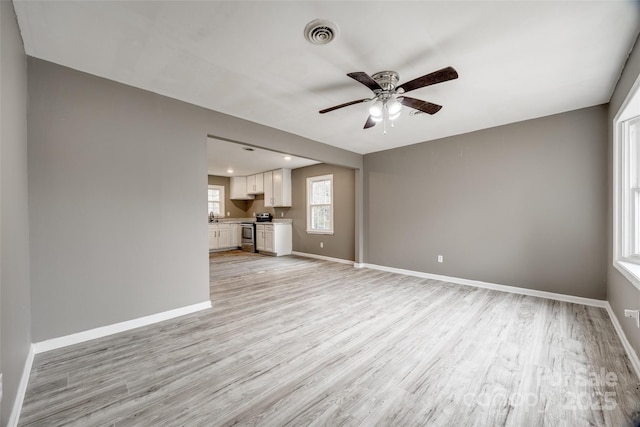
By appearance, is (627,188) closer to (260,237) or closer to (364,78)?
(364,78)

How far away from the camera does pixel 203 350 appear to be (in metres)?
2.23

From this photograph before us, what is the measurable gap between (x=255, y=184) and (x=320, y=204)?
2632 mm

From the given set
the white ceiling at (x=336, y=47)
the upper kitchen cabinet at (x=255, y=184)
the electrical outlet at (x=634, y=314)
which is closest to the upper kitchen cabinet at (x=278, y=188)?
the upper kitchen cabinet at (x=255, y=184)

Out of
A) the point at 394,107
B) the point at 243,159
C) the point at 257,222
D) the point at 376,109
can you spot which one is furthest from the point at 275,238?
the point at 394,107

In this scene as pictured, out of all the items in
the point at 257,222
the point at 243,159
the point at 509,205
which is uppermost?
the point at 243,159

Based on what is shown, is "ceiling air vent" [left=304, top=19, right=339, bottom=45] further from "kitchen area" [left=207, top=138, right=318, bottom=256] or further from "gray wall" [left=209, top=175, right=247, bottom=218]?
"gray wall" [left=209, top=175, right=247, bottom=218]

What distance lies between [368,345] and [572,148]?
11.9 feet

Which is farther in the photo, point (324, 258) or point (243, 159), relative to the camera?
point (324, 258)

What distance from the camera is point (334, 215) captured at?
6434 millimetres

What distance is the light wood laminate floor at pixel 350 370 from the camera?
4.95ft

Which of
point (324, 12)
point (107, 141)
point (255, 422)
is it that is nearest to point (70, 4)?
point (107, 141)

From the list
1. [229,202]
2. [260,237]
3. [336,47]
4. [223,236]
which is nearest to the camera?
[336,47]

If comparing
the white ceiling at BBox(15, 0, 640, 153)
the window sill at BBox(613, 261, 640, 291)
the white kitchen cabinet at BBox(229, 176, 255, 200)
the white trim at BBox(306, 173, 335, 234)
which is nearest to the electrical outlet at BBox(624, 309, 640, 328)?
the window sill at BBox(613, 261, 640, 291)

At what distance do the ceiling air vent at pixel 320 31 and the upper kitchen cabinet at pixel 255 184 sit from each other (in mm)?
6299
